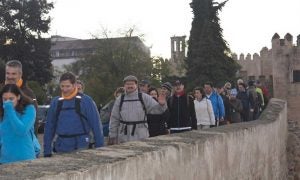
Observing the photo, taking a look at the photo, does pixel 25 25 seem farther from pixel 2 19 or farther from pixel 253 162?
pixel 253 162

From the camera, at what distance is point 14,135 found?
5.77 meters

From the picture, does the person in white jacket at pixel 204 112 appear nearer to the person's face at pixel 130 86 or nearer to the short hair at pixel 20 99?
the person's face at pixel 130 86

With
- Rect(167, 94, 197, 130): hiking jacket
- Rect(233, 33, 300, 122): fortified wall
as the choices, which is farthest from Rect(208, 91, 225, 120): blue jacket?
Rect(233, 33, 300, 122): fortified wall

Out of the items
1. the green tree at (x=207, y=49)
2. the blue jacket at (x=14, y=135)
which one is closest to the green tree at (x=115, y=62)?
the green tree at (x=207, y=49)

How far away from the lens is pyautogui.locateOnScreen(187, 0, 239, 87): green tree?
43.2 meters

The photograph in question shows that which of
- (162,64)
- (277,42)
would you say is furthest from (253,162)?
(162,64)

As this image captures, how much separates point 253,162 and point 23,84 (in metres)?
4.54

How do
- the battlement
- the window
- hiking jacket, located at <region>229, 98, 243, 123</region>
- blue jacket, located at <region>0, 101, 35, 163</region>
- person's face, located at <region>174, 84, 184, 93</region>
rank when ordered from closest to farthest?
blue jacket, located at <region>0, 101, 35, 163</region> < person's face, located at <region>174, 84, 184, 93</region> < hiking jacket, located at <region>229, 98, 243, 123</region> < the window < the battlement

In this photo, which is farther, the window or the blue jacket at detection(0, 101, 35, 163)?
the window

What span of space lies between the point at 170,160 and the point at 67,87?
143 cm

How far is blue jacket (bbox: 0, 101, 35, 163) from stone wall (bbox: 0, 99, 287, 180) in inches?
33.3

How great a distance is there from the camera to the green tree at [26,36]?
2083 inches

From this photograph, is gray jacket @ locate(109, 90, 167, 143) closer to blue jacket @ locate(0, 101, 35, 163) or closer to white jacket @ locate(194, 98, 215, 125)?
blue jacket @ locate(0, 101, 35, 163)

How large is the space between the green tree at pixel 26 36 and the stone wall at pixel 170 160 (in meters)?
43.7
